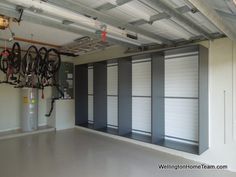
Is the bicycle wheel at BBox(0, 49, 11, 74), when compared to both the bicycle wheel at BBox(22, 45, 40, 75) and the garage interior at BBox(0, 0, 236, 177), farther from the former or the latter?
the bicycle wheel at BBox(22, 45, 40, 75)

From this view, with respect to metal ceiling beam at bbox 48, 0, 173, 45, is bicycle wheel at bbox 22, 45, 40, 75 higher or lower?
lower

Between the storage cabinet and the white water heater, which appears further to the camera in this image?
the white water heater

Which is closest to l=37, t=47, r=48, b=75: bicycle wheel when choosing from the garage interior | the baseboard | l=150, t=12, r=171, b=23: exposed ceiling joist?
the garage interior

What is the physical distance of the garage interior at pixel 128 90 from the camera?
241cm

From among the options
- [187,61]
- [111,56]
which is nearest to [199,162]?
[187,61]

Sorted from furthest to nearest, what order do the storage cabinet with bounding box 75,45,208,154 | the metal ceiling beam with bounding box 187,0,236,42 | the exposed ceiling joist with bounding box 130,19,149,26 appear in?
the storage cabinet with bounding box 75,45,208,154, the exposed ceiling joist with bounding box 130,19,149,26, the metal ceiling beam with bounding box 187,0,236,42

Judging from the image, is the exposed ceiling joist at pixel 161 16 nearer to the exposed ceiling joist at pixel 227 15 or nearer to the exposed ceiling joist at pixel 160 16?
the exposed ceiling joist at pixel 160 16

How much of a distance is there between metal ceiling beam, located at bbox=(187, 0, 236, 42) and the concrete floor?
7.34 feet

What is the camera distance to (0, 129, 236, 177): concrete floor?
9.62ft

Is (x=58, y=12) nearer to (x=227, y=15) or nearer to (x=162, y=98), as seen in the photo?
(x=227, y=15)

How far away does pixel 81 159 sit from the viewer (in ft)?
11.4

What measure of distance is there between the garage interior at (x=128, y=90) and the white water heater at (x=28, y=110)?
0.03m

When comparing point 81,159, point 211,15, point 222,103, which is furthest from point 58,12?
point 222,103

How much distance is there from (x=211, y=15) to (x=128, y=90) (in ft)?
9.13
